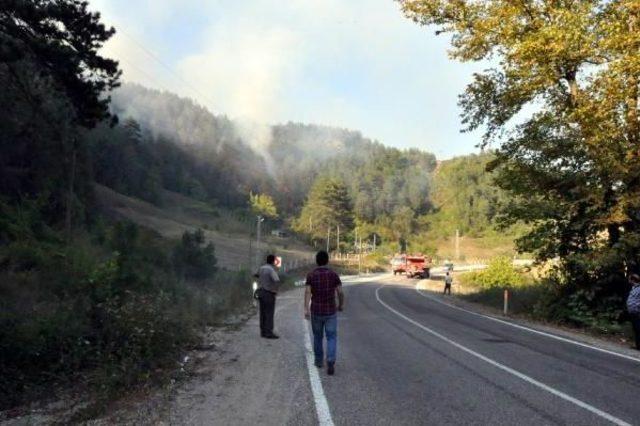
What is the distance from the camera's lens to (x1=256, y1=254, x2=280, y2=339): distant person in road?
13359 mm

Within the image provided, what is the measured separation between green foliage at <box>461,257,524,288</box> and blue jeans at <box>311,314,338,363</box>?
28.6 m

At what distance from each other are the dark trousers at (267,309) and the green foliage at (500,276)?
2548cm

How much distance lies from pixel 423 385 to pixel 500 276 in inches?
1288

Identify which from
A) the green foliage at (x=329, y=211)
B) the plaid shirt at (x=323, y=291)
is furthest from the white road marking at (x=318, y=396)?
the green foliage at (x=329, y=211)

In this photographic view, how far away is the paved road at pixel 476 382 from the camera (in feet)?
21.8

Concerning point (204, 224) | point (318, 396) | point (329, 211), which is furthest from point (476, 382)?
point (204, 224)

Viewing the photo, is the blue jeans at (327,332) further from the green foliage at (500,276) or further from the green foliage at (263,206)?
the green foliage at (263,206)

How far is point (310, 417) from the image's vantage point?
6449 mm

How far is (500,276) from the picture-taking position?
1538 inches

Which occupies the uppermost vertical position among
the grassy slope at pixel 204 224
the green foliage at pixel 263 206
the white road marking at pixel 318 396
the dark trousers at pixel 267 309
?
the green foliage at pixel 263 206

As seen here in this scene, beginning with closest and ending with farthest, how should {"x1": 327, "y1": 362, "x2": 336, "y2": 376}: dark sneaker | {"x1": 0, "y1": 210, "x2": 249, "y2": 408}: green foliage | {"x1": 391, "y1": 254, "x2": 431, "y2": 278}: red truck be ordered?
{"x1": 0, "y1": 210, "x2": 249, "y2": 408}: green foliage < {"x1": 327, "y1": 362, "x2": 336, "y2": 376}: dark sneaker < {"x1": 391, "y1": 254, "x2": 431, "y2": 278}: red truck

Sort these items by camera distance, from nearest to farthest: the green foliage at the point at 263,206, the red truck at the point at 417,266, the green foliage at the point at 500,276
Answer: the green foliage at the point at 500,276 < the red truck at the point at 417,266 < the green foliage at the point at 263,206

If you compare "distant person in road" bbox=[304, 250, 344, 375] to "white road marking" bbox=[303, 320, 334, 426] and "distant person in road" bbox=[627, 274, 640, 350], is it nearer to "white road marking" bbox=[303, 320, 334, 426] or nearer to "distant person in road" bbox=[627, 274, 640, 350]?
"white road marking" bbox=[303, 320, 334, 426]

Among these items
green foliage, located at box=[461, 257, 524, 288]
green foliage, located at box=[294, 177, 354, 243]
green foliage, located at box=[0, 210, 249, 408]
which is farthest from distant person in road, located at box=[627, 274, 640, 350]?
green foliage, located at box=[294, 177, 354, 243]
